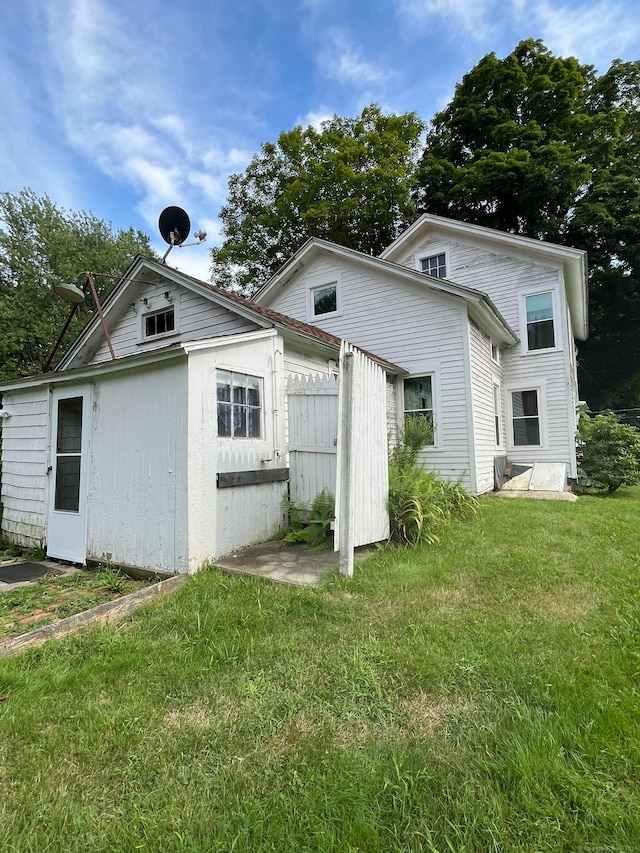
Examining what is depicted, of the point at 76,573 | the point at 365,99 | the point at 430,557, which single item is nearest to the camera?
the point at 430,557

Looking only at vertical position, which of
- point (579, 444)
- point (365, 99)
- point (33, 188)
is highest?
point (365, 99)

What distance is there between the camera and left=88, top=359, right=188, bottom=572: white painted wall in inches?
175

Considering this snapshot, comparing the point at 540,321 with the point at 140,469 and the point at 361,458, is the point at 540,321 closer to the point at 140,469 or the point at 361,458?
the point at 361,458

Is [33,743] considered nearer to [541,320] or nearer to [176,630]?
[176,630]

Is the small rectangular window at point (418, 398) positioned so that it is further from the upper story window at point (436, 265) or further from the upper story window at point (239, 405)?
the upper story window at point (239, 405)

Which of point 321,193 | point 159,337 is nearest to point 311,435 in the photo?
point 159,337

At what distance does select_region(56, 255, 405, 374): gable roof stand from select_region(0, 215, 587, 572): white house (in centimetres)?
4

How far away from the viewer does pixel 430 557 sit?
14.8 ft

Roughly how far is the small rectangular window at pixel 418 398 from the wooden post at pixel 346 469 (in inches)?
221

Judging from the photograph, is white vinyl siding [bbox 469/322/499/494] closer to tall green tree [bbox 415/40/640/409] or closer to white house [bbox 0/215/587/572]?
white house [bbox 0/215/587/572]

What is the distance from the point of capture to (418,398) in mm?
9656

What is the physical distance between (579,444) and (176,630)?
12138 mm

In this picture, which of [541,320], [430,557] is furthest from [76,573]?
[541,320]

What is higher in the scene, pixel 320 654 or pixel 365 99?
pixel 365 99
